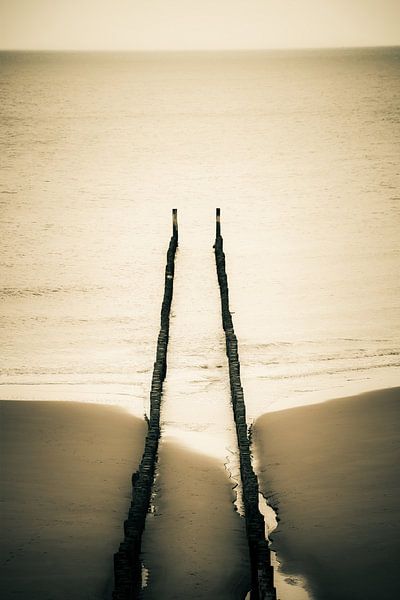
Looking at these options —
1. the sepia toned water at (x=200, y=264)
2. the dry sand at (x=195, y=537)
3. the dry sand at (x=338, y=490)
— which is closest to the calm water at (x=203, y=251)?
the sepia toned water at (x=200, y=264)

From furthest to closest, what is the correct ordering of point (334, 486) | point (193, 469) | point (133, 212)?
1. point (133, 212)
2. point (193, 469)
3. point (334, 486)

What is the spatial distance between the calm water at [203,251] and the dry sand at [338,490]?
1001 millimetres

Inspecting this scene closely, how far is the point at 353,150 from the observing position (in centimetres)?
3900

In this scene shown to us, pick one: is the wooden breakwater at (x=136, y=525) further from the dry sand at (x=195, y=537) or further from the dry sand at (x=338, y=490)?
the dry sand at (x=338, y=490)

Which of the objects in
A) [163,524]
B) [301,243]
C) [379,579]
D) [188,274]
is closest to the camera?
[379,579]

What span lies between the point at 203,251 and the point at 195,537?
39.4ft

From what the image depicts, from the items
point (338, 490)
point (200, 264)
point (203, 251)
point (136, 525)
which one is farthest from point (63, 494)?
point (203, 251)

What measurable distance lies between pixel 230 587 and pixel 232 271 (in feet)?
40.7

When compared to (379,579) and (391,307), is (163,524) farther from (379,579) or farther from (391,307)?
(391,307)

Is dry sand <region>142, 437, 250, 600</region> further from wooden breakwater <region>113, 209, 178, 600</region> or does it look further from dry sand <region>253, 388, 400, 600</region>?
dry sand <region>253, 388, 400, 600</region>

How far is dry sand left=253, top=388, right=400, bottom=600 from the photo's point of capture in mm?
5020

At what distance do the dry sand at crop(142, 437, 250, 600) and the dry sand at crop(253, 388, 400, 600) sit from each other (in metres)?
0.47

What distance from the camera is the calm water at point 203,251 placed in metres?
10.2

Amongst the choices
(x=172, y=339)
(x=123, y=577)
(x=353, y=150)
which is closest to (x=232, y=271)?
(x=172, y=339)
